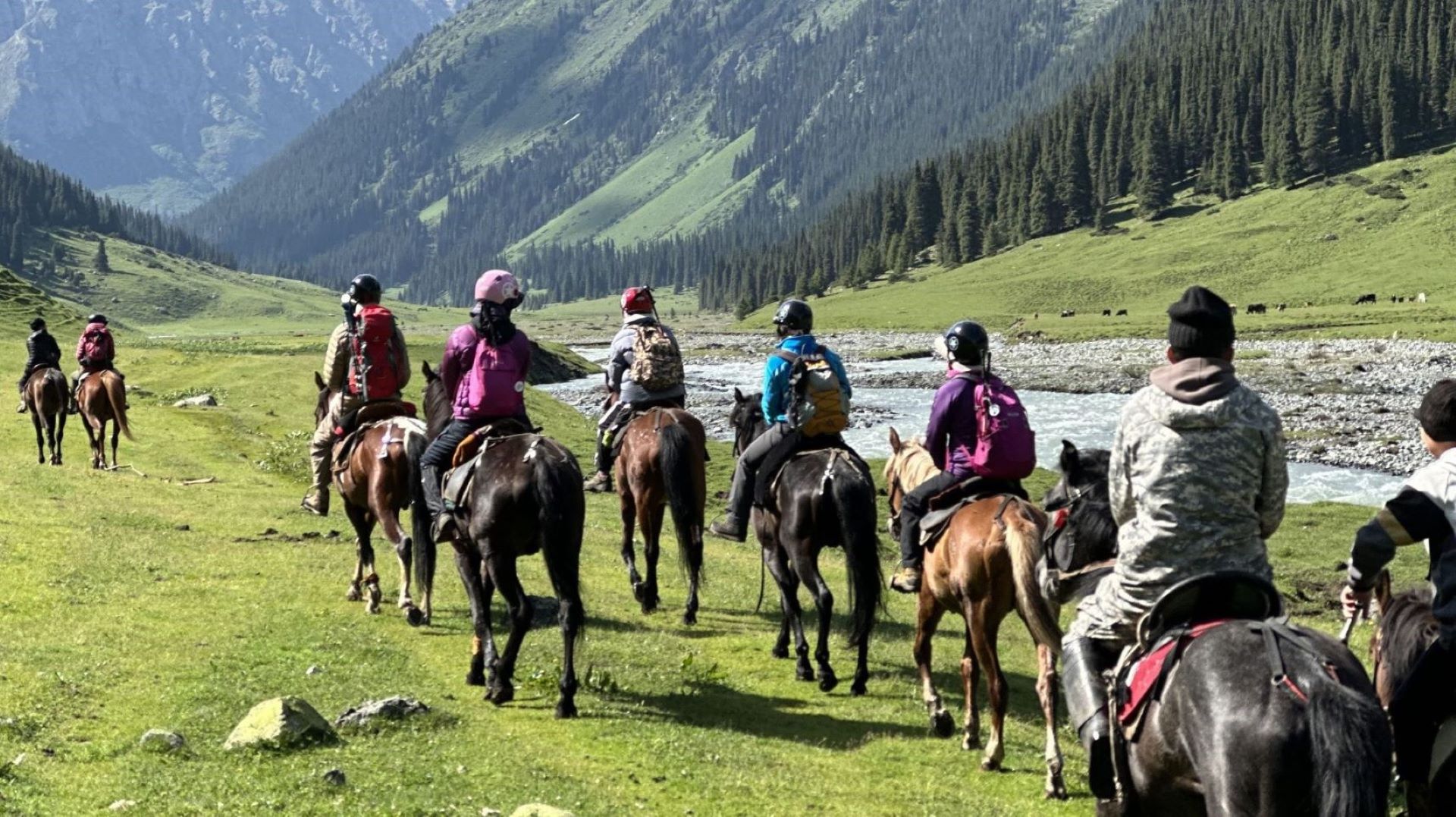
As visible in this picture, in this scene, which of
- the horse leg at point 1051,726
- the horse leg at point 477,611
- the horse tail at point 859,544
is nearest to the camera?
the horse leg at point 1051,726

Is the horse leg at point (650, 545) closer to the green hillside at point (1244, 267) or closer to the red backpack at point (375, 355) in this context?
the red backpack at point (375, 355)

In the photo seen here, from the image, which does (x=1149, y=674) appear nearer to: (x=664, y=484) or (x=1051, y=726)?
(x=1051, y=726)

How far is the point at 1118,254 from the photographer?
544 feet

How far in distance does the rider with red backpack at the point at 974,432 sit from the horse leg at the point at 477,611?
5.41 metres

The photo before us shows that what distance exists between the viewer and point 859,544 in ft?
51.9

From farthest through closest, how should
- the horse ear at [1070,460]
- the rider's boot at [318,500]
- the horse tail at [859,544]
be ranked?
the rider's boot at [318,500] → the horse tail at [859,544] → the horse ear at [1070,460]

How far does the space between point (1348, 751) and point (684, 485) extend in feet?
43.0

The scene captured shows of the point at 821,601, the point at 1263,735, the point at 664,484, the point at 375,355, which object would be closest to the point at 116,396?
the point at 375,355

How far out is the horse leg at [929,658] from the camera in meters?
14.3

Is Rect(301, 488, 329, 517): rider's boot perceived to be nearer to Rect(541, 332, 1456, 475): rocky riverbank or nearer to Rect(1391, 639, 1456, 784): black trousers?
Rect(1391, 639, 1456, 784): black trousers

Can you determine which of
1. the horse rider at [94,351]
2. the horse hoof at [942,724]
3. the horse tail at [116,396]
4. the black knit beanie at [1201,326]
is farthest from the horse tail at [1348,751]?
the horse rider at [94,351]

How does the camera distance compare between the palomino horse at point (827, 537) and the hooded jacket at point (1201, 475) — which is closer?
the hooded jacket at point (1201, 475)

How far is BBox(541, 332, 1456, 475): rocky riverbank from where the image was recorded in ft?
165

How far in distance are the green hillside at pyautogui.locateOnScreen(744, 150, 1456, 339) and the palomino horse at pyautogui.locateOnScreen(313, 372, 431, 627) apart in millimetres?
95877
